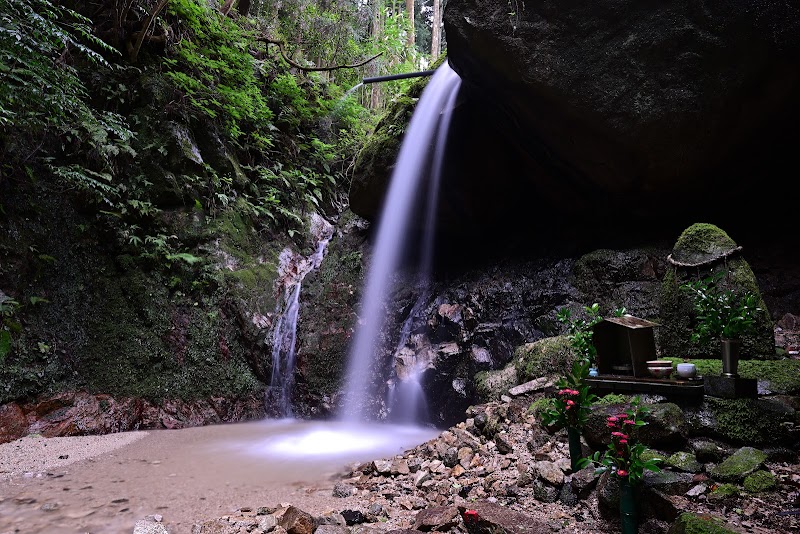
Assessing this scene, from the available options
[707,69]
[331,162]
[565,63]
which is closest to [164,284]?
[331,162]

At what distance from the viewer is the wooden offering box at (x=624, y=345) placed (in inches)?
124

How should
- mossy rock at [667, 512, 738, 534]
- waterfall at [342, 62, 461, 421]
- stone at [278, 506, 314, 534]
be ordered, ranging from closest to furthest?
mossy rock at [667, 512, 738, 534] < stone at [278, 506, 314, 534] < waterfall at [342, 62, 461, 421]

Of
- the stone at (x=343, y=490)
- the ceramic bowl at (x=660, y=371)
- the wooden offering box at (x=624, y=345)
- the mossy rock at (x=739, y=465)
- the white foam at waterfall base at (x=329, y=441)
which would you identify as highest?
the wooden offering box at (x=624, y=345)

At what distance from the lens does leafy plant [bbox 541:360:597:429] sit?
2.97 m

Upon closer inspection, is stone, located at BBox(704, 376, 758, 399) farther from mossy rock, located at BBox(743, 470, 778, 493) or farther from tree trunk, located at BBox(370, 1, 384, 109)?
tree trunk, located at BBox(370, 1, 384, 109)

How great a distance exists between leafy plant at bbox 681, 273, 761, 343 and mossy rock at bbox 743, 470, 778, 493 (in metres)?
0.97

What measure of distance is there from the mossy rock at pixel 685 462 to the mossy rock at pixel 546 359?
205 centimetres

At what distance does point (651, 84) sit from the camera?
5566 millimetres

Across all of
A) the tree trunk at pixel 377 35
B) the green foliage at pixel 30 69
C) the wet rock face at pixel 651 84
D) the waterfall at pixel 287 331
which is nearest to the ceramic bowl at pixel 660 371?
the wet rock face at pixel 651 84

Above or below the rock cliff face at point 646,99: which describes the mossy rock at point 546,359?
below

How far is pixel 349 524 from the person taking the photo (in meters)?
2.96

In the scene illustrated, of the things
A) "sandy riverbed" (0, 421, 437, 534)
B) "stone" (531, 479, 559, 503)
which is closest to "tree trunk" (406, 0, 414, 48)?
"sandy riverbed" (0, 421, 437, 534)

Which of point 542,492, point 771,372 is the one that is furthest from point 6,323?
point 771,372

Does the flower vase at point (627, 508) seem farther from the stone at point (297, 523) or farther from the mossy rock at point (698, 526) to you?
the stone at point (297, 523)
